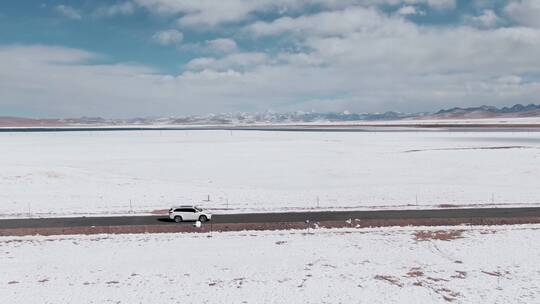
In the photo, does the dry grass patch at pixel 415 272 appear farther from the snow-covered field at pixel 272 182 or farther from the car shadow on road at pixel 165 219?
the car shadow on road at pixel 165 219

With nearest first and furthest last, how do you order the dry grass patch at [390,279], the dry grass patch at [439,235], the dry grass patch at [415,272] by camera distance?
1. the dry grass patch at [390,279]
2. the dry grass patch at [415,272]
3. the dry grass patch at [439,235]

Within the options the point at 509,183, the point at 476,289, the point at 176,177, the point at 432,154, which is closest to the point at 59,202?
the point at 176,177

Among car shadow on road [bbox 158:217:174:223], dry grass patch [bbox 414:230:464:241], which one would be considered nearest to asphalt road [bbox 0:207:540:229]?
car shadow on road [bbox 158:217:174:223]

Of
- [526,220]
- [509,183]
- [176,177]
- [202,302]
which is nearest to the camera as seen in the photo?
[202,302]

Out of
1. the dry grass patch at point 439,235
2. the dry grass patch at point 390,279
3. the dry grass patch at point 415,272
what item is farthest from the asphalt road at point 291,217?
the dry grass patch at point 390,279

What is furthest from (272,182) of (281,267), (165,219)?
(281,267)

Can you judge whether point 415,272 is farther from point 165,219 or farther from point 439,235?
point 165,219

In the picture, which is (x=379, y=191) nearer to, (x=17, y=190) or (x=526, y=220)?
(x=526, y=220)
